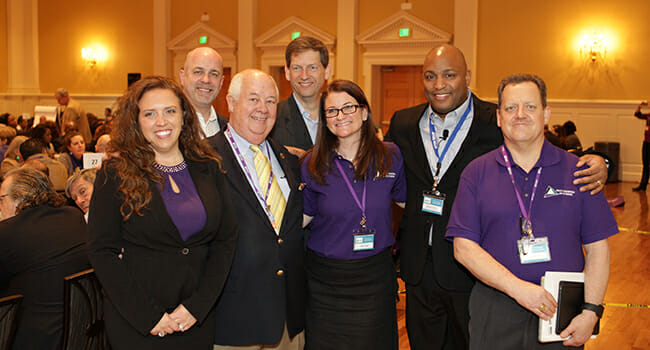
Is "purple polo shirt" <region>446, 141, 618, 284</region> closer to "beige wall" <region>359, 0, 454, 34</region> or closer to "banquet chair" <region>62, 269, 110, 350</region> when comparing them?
"banquet chair" <region>62, 269, 110, 350</region>

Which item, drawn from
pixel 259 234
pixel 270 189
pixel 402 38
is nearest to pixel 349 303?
pixel 259 234

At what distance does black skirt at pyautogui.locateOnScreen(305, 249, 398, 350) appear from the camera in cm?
271

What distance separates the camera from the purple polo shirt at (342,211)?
2688 millimetres

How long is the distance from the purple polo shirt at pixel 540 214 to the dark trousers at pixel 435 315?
61cm

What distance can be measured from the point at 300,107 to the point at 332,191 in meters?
1.00

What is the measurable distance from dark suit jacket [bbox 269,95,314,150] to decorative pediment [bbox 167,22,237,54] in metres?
11.3

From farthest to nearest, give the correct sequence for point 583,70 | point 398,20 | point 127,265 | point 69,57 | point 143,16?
point 69,57
point 143,16
point 398,20
point 583,70
point 127,265

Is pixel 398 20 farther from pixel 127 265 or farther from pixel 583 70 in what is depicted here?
pixel 127 265

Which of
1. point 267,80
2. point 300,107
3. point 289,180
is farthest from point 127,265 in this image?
point 300,107

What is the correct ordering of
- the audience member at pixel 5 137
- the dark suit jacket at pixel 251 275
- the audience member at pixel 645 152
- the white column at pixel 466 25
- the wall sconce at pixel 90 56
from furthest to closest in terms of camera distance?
the wall sconce at pixel 90 56
the white column at pixel 466 25
the audience member at pixel 645 152
the audience member at pixel 5 137
the dark suit jacket at pixel 251 275

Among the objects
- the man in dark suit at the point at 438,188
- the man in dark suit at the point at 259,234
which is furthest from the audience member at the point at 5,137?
the man in dark suit at the point at 438,188

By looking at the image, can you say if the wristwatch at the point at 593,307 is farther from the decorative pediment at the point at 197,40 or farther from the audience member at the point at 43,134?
the decorative pediment at the point at 197,40

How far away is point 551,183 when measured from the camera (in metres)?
2.19

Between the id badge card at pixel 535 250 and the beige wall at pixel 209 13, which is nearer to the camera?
the id badge card at pixel 535 250
